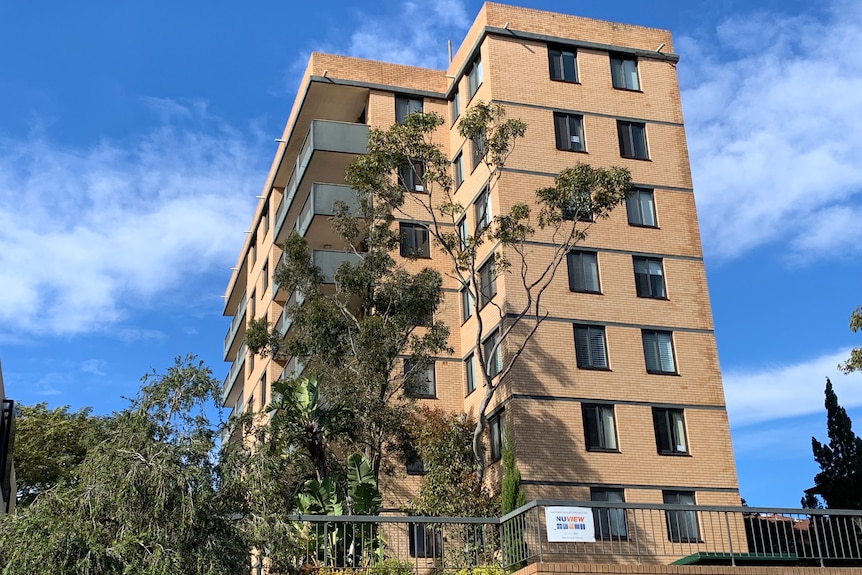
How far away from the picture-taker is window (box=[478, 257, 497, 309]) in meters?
31.5

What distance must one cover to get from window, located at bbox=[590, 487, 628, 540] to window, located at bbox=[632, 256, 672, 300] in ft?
20.9

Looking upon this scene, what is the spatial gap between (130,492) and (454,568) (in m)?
9.10

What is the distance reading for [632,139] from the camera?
34250 millimetres

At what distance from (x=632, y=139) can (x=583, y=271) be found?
5.45 m

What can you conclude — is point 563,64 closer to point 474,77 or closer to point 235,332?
point 474,77

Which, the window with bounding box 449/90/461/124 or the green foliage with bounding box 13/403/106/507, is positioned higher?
the window with bounding box 449/90/461/124

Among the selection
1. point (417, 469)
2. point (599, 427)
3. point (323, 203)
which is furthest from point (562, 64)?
point (417, 469)

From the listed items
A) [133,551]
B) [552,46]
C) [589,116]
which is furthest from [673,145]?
[133,551]

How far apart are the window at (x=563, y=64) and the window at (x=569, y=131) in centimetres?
140

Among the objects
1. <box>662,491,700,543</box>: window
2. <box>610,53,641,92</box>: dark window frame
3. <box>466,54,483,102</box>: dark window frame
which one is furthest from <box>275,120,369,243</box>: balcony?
<box>662,491,700,543</box>: window

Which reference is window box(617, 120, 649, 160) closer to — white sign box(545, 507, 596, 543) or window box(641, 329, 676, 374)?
window box(641, 329, 676, 374)

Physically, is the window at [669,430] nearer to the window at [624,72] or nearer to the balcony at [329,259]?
the balcony at [329,259]

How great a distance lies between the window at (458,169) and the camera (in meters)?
35.9

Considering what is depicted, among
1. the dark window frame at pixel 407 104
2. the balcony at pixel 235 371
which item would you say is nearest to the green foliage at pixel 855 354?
the dark window frame at pixel 407 104
